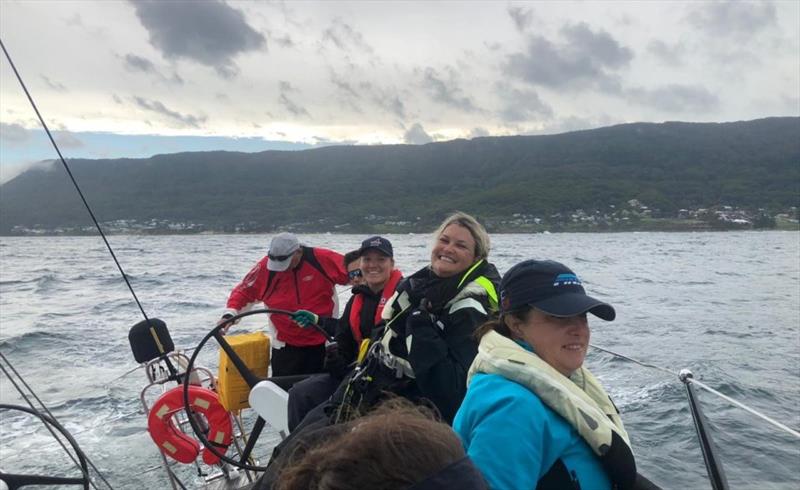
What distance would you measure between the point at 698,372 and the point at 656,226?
73.5 m

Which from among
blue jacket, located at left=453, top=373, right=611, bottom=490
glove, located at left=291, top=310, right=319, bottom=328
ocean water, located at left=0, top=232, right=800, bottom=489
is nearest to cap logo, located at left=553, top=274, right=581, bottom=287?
blue jacket, located at left=453, top=373, right=611, bottom=490

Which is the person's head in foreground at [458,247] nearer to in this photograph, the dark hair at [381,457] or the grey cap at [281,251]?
the grey cap at [281,251]

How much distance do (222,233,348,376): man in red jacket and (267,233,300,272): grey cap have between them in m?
0.06

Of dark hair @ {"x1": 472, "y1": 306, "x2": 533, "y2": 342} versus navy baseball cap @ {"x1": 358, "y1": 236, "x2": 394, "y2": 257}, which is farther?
navy baseball cap @ {"x1": 358, "y1": 236, "x2": 394, "y2": 257}

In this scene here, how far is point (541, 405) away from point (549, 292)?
373 millimetres

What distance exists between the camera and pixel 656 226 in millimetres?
74500

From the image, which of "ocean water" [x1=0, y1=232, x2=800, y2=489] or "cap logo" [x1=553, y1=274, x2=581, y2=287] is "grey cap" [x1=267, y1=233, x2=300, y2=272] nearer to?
"ocean water" [x1=0, y1=232, x2=800, y2=489]

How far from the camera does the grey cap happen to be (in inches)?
165

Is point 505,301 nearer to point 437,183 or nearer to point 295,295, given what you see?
point 295,295

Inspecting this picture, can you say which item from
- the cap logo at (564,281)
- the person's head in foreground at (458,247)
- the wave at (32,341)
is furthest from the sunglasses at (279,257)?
the wave at (32,341)

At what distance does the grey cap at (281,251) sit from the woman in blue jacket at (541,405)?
2700 millimetres

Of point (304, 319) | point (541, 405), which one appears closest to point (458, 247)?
point (304, 319)

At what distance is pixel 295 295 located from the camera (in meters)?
4.40

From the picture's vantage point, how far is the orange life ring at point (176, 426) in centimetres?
329
